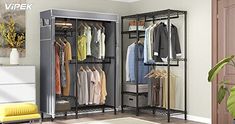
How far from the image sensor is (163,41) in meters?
6.67

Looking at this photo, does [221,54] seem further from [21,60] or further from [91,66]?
[21,60]

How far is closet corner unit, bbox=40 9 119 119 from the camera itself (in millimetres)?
6473

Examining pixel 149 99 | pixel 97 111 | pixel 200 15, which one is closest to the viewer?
→ pixel 200 15

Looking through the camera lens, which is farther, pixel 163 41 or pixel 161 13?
pixel 161 13

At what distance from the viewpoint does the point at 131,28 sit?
747cm

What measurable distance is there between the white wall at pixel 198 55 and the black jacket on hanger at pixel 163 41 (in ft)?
0.84

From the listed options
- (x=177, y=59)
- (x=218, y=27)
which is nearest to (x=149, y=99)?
(x=177, y=59)

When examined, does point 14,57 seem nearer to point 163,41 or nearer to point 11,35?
point 11,35

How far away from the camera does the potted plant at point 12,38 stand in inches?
250

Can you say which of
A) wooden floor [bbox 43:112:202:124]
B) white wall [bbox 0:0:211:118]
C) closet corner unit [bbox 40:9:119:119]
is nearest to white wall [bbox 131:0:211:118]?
white wall [bbox 0:0:211:118]

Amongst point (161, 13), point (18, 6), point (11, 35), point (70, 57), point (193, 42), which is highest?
point (18, 6)

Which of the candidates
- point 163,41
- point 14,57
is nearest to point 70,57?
point 14,57

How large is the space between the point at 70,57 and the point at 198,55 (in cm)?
245

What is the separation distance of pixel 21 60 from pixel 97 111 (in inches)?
78.9
